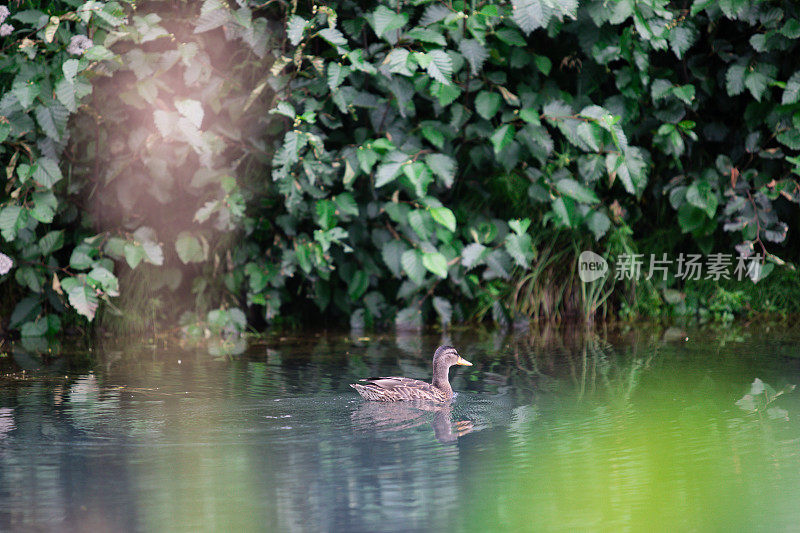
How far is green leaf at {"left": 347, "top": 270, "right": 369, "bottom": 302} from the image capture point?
8688mm

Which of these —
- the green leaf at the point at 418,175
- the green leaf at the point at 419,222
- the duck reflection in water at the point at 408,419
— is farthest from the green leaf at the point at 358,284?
the duck reflection in water at the point at 408,419

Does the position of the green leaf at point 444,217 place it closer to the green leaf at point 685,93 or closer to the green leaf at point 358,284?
the green leaf at point 358,284

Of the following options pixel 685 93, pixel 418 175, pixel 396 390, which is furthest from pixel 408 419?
Answer: pixel 685 93

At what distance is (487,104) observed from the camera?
314 inches

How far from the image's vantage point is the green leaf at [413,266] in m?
8.15

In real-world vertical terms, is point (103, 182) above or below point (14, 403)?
above

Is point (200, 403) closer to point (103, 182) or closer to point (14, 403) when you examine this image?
point (14, 403)

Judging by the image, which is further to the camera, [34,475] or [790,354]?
[790,354]

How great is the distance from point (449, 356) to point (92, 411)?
198cm

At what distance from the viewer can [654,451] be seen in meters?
4.64

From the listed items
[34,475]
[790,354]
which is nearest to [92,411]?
[34,475]

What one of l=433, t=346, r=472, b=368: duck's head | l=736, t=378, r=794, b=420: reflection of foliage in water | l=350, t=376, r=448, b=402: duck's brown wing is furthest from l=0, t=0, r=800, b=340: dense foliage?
l=736, t=378, r=794, b=420: reflection of foliage in water

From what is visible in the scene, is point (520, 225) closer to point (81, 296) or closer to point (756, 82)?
point (756, 82)

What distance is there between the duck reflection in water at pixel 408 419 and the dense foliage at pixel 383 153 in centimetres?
233
